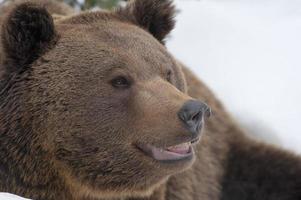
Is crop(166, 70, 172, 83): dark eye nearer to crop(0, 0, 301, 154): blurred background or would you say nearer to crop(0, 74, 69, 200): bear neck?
crop(0, 74, 69, 200): bear neck

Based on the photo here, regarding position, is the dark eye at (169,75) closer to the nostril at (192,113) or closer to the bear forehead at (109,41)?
the bear forehead at (109,41)

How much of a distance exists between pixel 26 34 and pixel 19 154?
66cm

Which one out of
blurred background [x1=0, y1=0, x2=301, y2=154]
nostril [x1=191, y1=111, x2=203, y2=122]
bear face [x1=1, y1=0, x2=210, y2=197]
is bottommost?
blurred background [x1=0, y1=0, x2=301, y2=154]

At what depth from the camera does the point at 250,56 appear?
8.30 meters

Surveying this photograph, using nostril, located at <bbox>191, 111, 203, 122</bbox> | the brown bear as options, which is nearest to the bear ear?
the brown bear

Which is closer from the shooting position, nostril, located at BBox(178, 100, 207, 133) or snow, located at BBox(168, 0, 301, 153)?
nostril, located at BBox(178, 100, 207, 133)

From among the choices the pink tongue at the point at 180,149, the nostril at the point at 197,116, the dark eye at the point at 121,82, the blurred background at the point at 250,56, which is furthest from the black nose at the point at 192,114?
the blurred background at the point at 250,56

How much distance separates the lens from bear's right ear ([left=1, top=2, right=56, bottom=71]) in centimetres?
417

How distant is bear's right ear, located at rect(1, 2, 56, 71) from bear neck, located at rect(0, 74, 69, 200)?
0.12 m

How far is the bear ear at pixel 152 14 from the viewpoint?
4703 millimetres

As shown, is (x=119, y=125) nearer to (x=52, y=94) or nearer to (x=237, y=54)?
(x=52, y=94)

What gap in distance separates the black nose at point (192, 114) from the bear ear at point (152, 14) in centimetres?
94

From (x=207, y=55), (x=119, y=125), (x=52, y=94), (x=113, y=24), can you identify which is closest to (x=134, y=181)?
(x=119, y=125)

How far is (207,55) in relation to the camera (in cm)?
837
